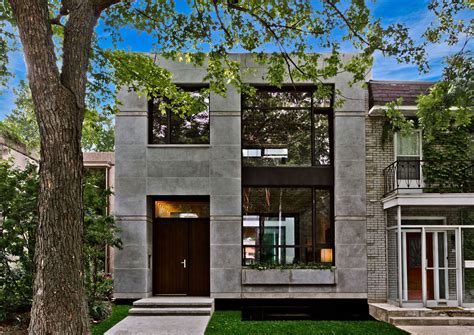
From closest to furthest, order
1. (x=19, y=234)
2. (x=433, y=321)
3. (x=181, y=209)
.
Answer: (x=19, y=234)
(x=433, y=321)
(x=181, y=209)

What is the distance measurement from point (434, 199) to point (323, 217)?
3.03m

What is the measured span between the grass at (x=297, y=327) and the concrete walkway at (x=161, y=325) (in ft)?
0.90

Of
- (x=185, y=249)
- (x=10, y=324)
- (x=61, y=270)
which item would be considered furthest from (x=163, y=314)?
(x=61, y=270)

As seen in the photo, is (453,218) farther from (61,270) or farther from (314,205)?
(61,270)

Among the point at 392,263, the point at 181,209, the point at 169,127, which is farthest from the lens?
the point at 181,209

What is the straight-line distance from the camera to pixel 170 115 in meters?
13.4

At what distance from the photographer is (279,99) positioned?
13586 mm

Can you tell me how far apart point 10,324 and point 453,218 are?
37.6 ft

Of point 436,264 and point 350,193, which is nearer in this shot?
point 436,264

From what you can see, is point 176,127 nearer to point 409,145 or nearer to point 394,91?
point 394,91

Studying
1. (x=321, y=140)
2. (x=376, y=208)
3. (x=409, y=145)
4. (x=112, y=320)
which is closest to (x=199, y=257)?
(x=112, y=320)

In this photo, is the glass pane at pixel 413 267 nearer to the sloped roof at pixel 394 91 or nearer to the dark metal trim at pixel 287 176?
the dark metal trim at pixel 287 176

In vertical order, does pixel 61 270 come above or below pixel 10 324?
above

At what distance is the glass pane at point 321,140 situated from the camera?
13.5m
